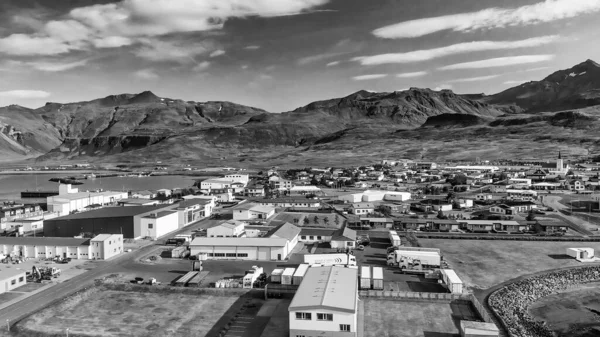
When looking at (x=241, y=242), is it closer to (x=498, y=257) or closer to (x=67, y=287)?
(x=67, y=287)

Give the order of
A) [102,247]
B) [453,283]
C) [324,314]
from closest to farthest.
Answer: [324,314]
[453,283]
[102,247]

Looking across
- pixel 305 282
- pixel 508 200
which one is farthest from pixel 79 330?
pixel 508 200

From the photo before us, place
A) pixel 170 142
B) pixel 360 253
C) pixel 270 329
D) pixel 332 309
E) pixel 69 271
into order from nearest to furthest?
pixel 332 309 → pixel 270 329 → pixel 69 271 → pixel 360 253 → pixel 170 142

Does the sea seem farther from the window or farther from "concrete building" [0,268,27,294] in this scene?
the window

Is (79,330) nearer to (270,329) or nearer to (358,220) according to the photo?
(270,329)

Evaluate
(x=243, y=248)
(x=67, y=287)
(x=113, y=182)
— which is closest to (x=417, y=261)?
(x=243, y=248)
